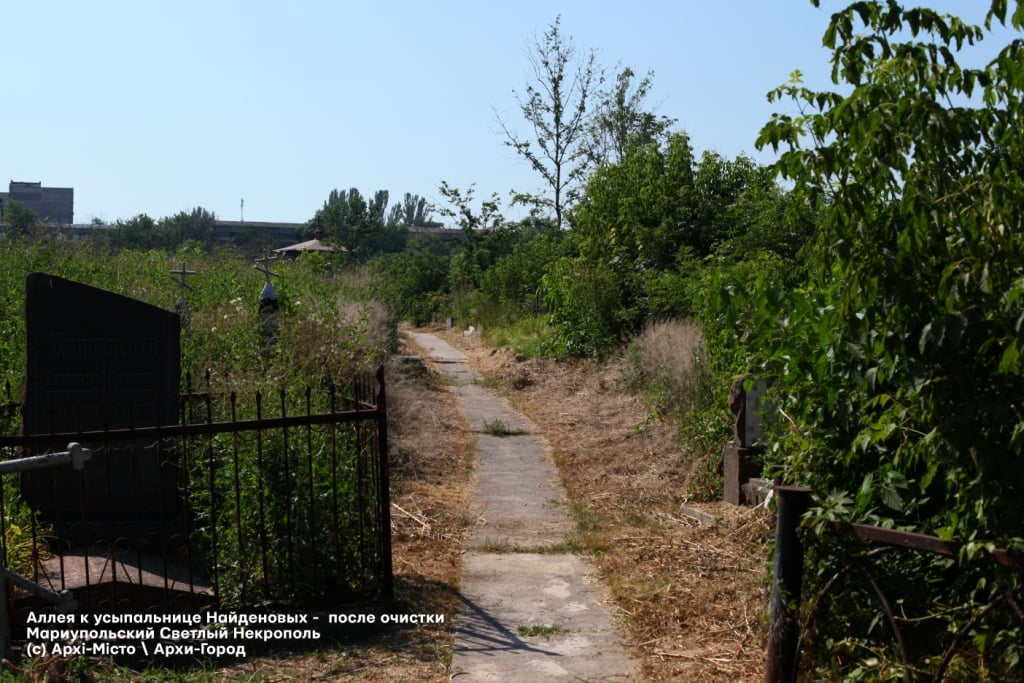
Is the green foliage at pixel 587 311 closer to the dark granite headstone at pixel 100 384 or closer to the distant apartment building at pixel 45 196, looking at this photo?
the dark granite headstone at pixel 100 384

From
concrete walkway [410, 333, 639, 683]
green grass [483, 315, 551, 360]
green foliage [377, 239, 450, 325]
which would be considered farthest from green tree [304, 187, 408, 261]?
concrete walkway [410, 333, 639, 683]

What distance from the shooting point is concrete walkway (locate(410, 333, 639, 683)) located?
493cm

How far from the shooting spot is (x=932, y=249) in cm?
334

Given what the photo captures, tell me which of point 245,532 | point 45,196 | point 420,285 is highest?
point 45,196

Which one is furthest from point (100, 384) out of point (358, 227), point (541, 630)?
point (358, 227)

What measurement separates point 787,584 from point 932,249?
144 cm

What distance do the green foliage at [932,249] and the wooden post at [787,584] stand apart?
0.19 meters

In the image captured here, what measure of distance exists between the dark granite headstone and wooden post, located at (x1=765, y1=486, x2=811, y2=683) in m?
4.04

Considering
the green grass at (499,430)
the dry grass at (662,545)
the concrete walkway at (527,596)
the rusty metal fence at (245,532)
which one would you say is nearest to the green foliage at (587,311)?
the dry grass at (662,545)

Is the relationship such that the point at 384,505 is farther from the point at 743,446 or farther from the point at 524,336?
the point at 524,336

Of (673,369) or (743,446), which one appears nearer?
(743,446)

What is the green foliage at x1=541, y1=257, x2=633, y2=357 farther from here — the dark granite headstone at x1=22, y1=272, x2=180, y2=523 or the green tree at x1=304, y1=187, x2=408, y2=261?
the green tree at x1=304, y1=187, x2=408, y2=261

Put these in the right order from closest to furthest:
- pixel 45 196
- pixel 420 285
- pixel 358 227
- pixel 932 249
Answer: pixel 932 249 < pixel 420 285 < pixel 358 227 < pixel 45 196

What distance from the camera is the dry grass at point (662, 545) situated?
512 cm
